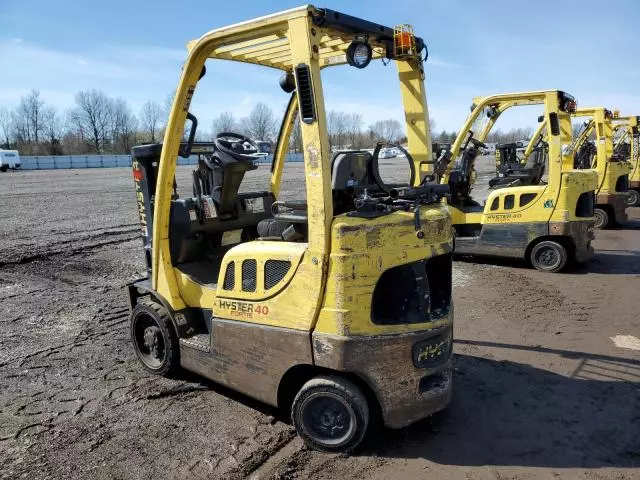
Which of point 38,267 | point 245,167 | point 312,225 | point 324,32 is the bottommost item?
point 38,267

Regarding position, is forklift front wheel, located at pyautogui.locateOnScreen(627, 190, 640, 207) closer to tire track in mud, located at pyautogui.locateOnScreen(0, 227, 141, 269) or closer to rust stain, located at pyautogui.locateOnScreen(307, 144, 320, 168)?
tire track in mud, located at pyautogui.locateOnScreen(0, 227, 141, 269)

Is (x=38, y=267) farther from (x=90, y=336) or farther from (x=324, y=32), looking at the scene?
(x=324, y=32)

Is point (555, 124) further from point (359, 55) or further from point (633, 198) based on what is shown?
point (633, 198)

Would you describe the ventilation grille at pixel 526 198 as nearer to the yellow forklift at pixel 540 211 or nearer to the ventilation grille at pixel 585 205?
the yellow forklift at pixel 540 211

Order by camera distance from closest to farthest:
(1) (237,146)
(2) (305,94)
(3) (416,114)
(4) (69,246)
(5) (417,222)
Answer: (2) (305,94) < (5) (417,222) < (3) (416,114) < (1) (237,146) < (4) (69,246)

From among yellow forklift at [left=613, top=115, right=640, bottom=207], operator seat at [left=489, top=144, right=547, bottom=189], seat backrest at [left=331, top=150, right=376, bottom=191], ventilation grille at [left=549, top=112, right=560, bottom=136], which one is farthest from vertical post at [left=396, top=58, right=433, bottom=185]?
yellow forklift at [left=613, top=115, right=640, bottom=207]

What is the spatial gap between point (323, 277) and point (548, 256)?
649cm

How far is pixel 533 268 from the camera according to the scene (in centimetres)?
880

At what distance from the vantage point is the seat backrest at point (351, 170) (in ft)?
11.9

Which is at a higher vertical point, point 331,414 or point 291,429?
point 331,414

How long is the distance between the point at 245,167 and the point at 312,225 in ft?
5.67

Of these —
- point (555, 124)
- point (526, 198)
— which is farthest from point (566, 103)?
point (526, 198)

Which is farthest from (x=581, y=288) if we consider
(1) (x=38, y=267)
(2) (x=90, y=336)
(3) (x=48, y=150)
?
(3) (x=48, y=150)

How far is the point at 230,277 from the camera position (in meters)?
3.81
